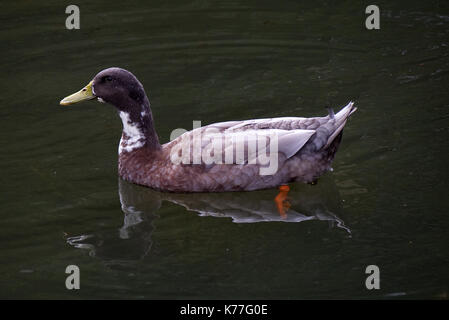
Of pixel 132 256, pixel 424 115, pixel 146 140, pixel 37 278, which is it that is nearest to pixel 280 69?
pixel 424 115

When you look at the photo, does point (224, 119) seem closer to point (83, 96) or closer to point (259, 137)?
point (259, 137)

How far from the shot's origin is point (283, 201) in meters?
7.91

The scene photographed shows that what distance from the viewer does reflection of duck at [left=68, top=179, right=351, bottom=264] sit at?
7102 millimetres

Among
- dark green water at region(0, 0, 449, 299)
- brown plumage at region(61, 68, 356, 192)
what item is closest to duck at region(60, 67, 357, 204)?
brown plumage at region(61, 68, 356, 192)

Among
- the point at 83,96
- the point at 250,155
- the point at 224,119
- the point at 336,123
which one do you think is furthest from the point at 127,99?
the point at 336,123

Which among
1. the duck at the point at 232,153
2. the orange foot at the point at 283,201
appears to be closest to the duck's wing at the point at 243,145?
the duck at the point at 232,153

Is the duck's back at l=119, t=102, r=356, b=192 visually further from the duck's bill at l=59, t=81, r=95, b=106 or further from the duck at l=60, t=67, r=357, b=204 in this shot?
the duck's bill at l=59, t=81, r=95, b=106

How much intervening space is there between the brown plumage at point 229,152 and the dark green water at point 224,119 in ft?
0.65

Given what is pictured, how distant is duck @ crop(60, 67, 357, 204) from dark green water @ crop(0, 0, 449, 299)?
0.59 ft

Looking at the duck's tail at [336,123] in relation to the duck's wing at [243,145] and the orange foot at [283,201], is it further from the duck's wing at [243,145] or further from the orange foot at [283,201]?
the orange foot at [283,201]

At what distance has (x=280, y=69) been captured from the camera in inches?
432

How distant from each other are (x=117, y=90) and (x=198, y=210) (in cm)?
161

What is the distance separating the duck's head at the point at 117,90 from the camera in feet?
26.9

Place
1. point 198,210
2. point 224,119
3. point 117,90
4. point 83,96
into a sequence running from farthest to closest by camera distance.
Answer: point 224,119 < point 83,96 < point 117,90 < point 198,210
